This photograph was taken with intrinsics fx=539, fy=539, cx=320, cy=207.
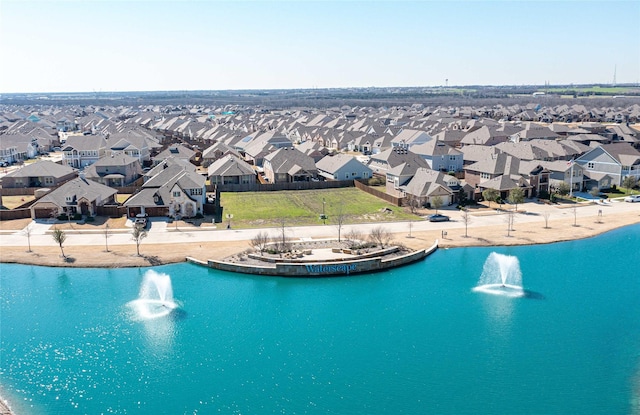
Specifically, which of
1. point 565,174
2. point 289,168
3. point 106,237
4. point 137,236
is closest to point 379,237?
point 137,236

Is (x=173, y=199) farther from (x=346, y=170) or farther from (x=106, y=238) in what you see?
(x=346, y=170)

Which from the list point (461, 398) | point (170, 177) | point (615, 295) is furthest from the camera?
point (170, 177)

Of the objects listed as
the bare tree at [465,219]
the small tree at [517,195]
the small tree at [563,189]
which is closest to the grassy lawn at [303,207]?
the bare tree at [465,219]

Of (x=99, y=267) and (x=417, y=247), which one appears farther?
(x=417, y=247)

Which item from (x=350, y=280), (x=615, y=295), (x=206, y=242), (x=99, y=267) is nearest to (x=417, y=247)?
(x=350, y=280)

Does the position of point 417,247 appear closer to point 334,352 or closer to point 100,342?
point 334,352

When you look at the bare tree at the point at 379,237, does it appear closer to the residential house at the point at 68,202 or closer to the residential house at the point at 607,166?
the residential house at the point at 68,202

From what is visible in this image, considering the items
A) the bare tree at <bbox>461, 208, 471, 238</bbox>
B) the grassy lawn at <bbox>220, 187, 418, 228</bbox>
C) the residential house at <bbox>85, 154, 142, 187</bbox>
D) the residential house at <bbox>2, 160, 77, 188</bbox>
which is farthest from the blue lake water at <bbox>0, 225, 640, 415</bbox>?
the residential house at <bbox>2, 160, 77, 188</bbox>

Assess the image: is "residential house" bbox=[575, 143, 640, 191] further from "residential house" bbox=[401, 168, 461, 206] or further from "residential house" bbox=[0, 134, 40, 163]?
"residential house" bbox=[0, 134, 40, 163]
